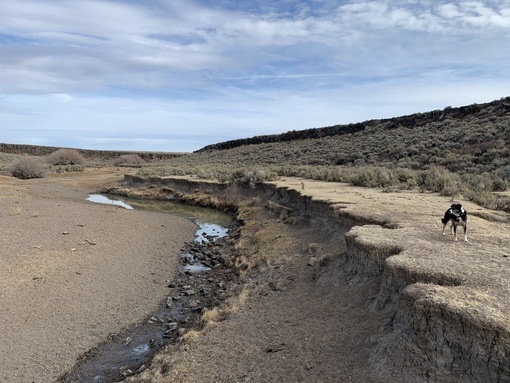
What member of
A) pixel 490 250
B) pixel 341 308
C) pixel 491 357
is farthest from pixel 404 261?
pixel 491 357

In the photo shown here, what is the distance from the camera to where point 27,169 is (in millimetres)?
50906

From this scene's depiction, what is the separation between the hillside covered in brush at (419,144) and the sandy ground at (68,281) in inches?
704

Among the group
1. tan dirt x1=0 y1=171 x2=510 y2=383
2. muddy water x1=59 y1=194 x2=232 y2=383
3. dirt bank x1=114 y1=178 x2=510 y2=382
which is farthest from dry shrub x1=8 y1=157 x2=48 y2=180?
dirt bank x1=114 y1=178 x2=510 y2=382

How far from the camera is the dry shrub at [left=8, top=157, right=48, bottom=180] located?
167ft

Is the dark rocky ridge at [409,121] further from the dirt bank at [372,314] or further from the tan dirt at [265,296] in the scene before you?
the dirt bank at [372,314]

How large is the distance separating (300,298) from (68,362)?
493 cm

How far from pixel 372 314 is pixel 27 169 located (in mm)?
51835

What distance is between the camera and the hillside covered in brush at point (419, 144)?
28.9 meters

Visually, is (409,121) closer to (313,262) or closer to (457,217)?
(313,262)

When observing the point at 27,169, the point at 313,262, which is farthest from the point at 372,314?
Result: the point at 27,169

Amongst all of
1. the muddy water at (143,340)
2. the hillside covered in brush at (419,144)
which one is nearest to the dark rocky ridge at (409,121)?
the hillside covered in brush at (419,144)

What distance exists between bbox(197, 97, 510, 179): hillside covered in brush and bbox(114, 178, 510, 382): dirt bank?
14.8m

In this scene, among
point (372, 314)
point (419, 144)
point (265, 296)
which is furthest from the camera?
point (419, 144)

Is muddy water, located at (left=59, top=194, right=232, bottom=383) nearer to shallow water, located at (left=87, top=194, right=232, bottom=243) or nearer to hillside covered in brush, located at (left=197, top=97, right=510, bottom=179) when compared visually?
shallow water, located at (left=87, top=194, right=232, bottom=243)
